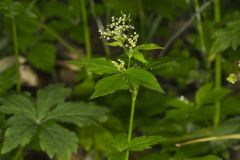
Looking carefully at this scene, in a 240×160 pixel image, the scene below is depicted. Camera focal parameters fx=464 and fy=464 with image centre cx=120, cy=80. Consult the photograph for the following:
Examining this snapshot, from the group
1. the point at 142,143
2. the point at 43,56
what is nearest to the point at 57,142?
the point at 142,143

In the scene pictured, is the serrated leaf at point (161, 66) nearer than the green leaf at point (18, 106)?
Yes

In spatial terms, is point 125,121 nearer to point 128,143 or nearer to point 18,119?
point 18,119

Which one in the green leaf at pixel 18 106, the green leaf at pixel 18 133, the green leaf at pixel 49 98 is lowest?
the green leaf at pixel 18 133

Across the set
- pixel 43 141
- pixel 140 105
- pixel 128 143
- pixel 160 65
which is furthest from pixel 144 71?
pixel 140 105

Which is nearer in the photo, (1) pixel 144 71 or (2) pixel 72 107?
(1) pixel 144 71

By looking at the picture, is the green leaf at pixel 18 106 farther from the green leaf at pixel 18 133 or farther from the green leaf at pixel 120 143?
the green leaf at pixel 120 143

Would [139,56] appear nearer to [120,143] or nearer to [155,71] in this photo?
[155,71]

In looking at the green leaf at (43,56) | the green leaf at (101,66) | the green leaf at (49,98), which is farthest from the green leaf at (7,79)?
the green leaf at (43,56)
